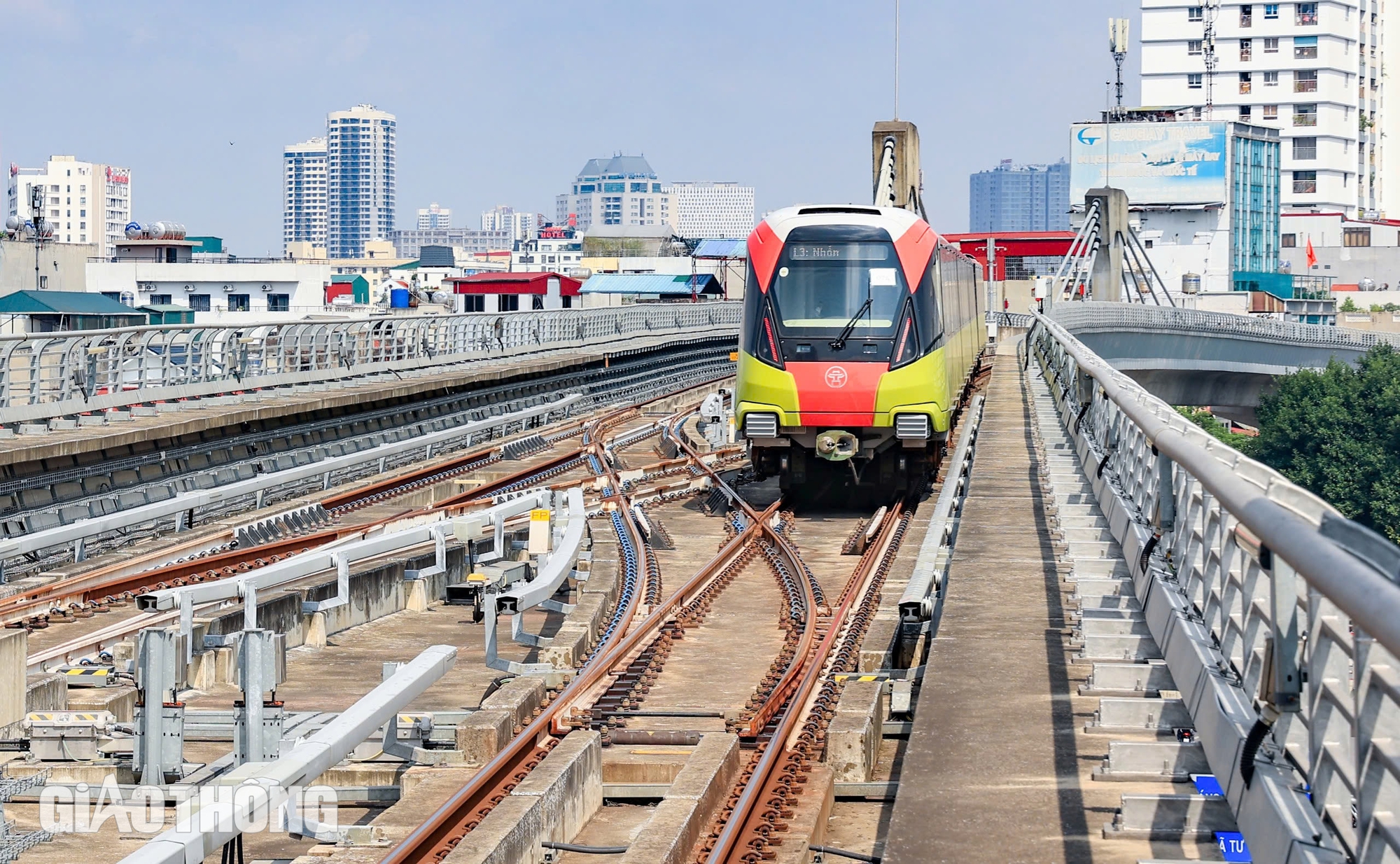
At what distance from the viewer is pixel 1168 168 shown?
105 m

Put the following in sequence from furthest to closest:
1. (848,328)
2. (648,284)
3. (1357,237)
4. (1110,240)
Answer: (1357,237)
(648,284)
(1110,240)
(848,328)

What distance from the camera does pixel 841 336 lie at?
60.7 ft

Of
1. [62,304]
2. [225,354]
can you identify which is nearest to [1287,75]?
[62,304]

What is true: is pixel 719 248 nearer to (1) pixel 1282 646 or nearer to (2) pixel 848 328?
(2) pixel 848 328

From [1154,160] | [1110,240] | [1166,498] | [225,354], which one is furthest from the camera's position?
[1154,160]

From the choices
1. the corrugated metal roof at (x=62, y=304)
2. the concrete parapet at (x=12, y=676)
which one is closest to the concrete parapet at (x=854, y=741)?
the concrete parapet at (x=12, y=676)

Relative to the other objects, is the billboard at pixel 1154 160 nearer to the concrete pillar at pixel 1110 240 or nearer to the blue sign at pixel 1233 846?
the concrete pillar at pixel 1110 240

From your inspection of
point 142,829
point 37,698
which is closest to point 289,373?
point 37,698

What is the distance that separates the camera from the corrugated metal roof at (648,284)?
285ft

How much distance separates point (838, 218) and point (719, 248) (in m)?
79.4

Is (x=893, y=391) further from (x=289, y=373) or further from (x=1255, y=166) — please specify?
(x=1255, y=166)

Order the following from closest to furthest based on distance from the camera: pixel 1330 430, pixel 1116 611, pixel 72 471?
pixel 1116 611, pixel 72 471, pixel 1330 430

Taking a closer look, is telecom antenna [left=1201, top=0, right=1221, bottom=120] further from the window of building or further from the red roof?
the red roof

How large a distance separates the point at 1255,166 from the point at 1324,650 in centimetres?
11148
